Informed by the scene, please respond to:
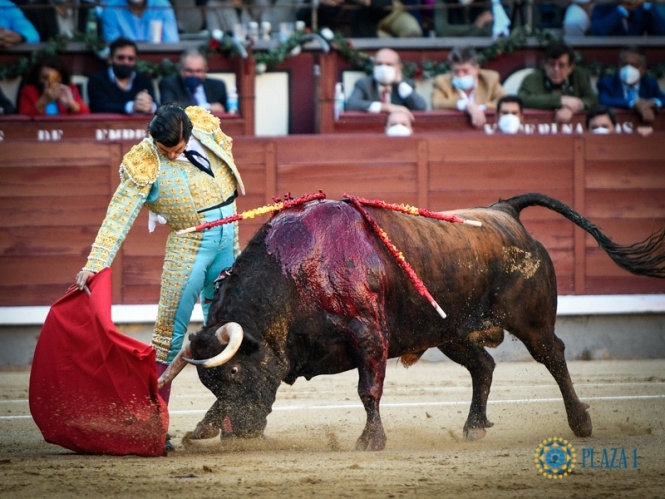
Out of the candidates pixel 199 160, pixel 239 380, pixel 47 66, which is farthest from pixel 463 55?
pixel 239 380

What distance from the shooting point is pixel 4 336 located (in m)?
8.53

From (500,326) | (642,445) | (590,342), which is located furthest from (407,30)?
(642,445)

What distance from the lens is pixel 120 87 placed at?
8852 millimetres

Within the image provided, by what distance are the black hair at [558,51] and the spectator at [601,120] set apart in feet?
1.31

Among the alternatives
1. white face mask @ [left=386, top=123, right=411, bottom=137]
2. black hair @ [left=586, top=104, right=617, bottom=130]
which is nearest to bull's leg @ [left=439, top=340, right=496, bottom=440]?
white face mask @ [left=386, top=123, right=411, bottom=137]

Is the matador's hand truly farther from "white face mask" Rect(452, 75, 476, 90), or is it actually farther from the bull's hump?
"white face mask" Rect(452, 75, 476, 90)

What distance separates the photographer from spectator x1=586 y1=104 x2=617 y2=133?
29.7ft

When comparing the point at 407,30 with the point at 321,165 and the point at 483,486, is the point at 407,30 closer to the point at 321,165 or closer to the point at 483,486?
the point at 321,165

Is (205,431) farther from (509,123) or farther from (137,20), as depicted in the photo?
(137,20)

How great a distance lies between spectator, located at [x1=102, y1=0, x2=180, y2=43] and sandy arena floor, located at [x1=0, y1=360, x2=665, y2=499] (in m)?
2.73

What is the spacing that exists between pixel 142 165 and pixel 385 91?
4159mm

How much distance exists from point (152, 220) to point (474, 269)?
1.34 metres

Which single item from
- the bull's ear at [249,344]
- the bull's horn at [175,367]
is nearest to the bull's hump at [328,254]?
the bull's ear at [249,344]

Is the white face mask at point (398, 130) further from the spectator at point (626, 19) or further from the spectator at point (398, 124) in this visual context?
the spectator at point (626, 19)
